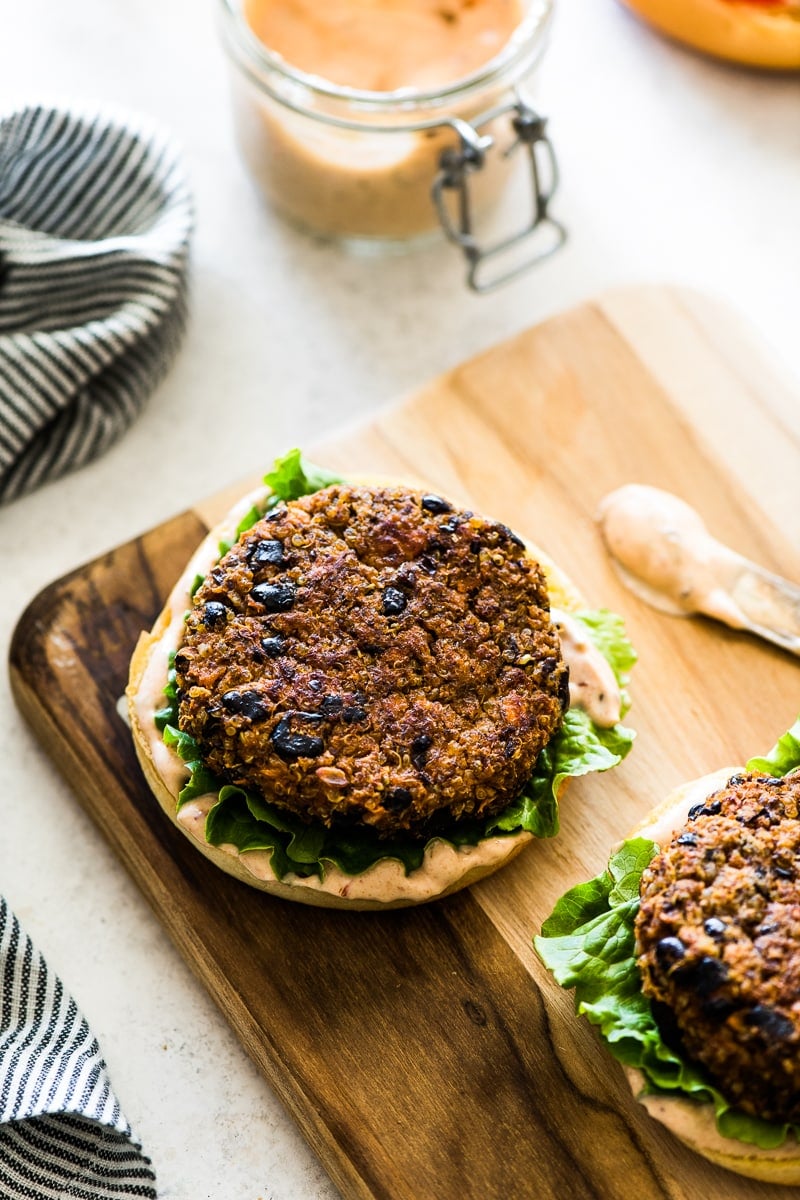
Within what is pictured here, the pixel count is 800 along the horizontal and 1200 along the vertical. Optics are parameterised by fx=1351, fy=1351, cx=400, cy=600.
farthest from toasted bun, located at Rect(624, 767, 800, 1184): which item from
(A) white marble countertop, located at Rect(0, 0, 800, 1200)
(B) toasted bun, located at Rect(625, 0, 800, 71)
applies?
(B) toasted bun, located at Rect(625, 0, 800, 71)

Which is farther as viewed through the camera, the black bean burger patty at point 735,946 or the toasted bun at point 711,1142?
the toasted bun at point 711,1142

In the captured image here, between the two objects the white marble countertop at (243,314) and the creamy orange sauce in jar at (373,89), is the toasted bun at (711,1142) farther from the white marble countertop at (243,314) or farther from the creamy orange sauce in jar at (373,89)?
the creamy orange sauce in jar at (373,89)

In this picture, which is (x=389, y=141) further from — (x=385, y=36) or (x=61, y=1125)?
(x=61, y=1125)

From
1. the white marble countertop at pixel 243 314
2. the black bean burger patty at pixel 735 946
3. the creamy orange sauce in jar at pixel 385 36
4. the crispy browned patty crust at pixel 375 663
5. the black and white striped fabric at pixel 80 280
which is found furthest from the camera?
the creamy orange sauce in jar at pixel 385 36

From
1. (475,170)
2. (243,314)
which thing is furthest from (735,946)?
(243,314)

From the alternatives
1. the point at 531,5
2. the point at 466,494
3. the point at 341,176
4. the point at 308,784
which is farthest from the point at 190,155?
the point at 308,784

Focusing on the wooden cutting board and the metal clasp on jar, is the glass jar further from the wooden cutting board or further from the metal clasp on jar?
the wooden cutting board

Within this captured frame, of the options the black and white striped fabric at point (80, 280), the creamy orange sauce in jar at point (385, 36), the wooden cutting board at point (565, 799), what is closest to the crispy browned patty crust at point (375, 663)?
the wooden cutting board at point (565, 799)

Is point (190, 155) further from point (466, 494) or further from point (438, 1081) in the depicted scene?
point (438, 1081)
